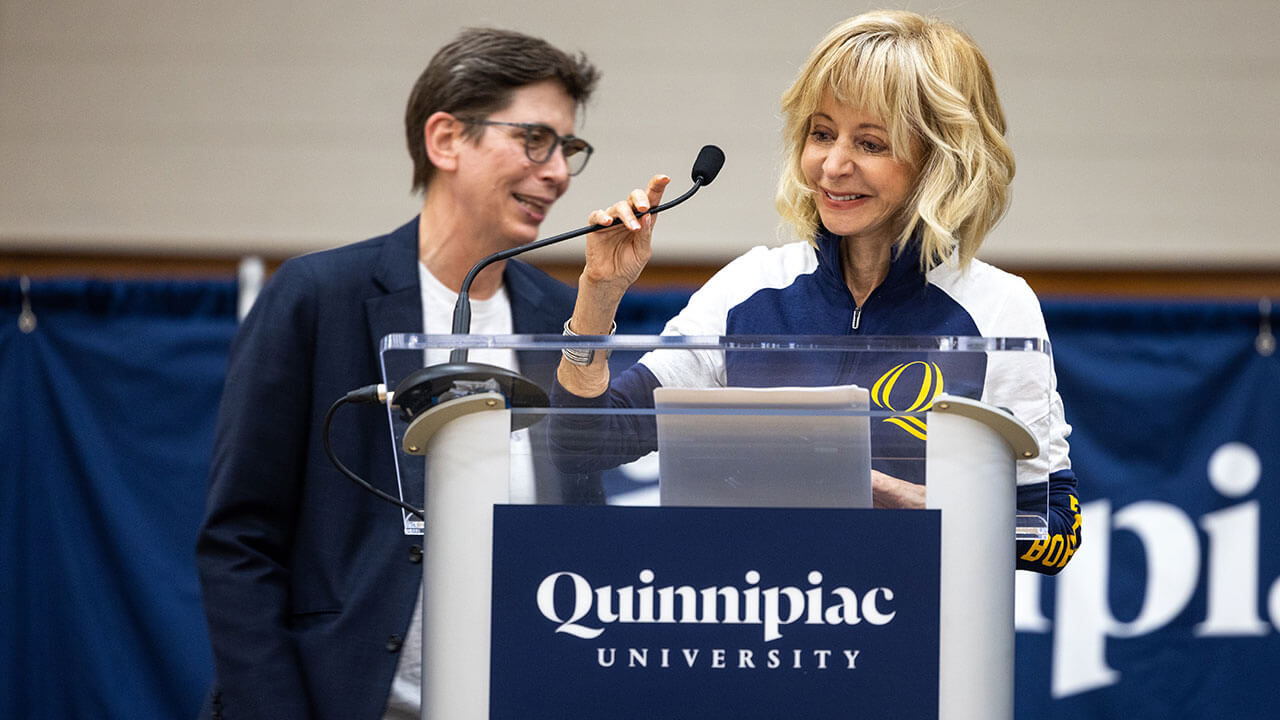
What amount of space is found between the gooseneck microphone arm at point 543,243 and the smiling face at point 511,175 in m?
0.79

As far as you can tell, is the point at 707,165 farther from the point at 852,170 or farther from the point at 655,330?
the point at 655,330

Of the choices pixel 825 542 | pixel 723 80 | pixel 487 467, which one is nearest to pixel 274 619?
pixel 487 467

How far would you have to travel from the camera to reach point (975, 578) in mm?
913

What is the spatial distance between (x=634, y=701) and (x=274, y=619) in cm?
89

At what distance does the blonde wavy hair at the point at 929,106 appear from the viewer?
1326 mm

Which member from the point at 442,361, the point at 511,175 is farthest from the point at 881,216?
the point at 511,175

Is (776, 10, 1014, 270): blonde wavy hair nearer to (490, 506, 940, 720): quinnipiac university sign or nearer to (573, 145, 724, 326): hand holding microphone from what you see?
(573, 145, 724, 326): hand holding microphone

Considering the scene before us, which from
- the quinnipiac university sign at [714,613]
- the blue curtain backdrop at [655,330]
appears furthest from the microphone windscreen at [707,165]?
the blue curtain backdrop at [655,330]

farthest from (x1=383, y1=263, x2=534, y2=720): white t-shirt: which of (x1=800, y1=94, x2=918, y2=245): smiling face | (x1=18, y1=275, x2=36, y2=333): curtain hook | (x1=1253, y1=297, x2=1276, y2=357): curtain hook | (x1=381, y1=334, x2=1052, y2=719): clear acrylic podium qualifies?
(x1=1253, y1=297, x2=1276, y2=357): curtain hook

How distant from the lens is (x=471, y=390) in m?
0.96

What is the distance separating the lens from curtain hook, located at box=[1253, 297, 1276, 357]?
3277 millimetres

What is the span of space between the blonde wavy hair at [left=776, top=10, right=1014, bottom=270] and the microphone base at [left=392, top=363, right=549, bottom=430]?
0.55m

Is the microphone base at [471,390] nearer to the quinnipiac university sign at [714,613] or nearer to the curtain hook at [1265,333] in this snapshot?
the quinnipiac university sign at [714,613]

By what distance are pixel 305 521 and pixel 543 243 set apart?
789 millimetres
